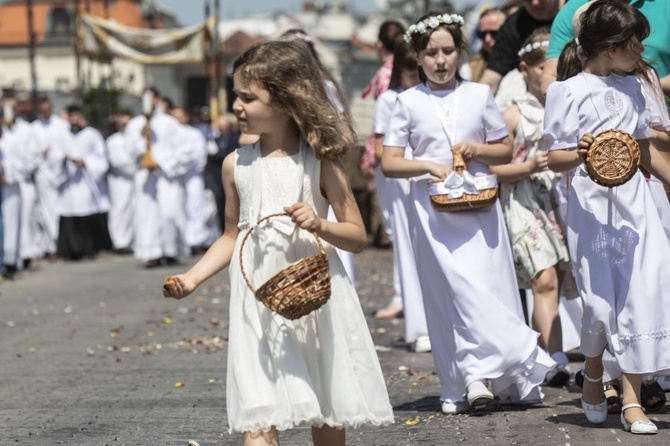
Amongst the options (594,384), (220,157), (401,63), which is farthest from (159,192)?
(594,384)

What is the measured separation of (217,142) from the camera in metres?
24.0

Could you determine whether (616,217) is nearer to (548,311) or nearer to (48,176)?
(548,311)

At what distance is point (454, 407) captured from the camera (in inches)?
286

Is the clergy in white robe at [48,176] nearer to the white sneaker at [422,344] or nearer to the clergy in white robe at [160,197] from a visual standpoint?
the clergy in white robe at [160,197]

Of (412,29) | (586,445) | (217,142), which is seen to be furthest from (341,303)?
(217,142)

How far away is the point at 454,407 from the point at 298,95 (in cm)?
257

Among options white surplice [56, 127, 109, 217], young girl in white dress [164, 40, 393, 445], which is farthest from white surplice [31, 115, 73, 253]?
young girl in white dress [164, 40, 393, 445]

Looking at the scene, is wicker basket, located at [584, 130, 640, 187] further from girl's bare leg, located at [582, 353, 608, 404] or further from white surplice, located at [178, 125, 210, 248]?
white surplice, located at [178, 125, 210, 248]

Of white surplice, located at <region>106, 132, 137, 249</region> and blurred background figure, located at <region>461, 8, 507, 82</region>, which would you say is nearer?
blurred background figure, located at <region>461, 8, 507, 82</region>

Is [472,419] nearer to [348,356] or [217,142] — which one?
[348,356]

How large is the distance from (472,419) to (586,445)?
99cm

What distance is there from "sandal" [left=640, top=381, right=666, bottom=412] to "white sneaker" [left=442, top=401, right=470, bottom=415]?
887mm

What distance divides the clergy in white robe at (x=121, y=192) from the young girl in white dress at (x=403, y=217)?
1272 centimetres

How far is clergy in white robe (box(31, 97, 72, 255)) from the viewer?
21.7m
